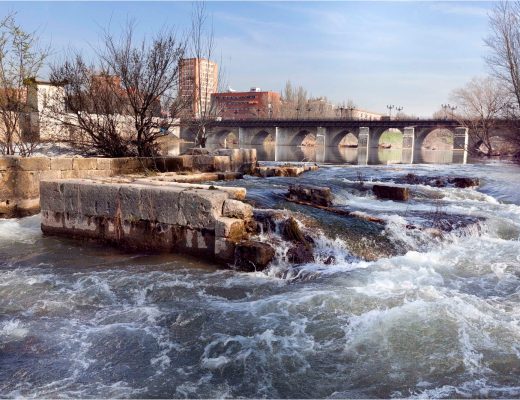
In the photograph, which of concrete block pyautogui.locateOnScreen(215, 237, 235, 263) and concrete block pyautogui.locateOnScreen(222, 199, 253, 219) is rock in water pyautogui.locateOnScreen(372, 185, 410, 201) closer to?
concrete block pyautogui.locateOnScreen(222, 199, 253, 219)

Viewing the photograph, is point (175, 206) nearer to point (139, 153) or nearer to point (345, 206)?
point (345, 206)

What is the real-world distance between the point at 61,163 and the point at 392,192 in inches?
325

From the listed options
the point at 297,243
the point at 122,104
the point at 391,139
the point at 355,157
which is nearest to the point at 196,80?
the point at 122,104

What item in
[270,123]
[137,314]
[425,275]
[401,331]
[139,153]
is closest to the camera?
[401,331]

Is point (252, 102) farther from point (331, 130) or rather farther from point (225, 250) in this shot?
point (225, 250)

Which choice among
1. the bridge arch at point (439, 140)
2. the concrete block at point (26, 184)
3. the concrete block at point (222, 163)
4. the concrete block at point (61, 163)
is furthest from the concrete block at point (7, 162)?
the bridge arch at point (439, 140)

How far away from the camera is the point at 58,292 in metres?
5.50

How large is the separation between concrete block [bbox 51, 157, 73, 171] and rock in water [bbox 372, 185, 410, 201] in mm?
7800

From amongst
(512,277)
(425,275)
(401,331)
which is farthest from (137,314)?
(512,277)

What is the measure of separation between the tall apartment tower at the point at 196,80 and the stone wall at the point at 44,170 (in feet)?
12.5

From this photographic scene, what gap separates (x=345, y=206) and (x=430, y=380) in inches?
268

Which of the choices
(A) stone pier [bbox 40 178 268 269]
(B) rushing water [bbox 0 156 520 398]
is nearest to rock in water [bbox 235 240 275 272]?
(A) stone pier [bbox 40 178 268 269]

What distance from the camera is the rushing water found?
3.68 meters

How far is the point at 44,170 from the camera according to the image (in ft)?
32.1
